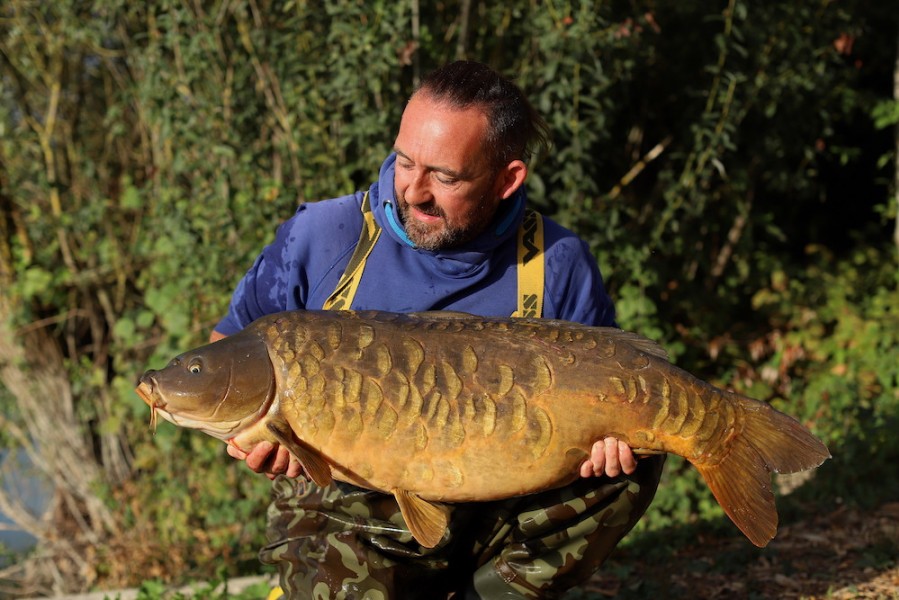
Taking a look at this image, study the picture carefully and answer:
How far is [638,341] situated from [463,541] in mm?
807

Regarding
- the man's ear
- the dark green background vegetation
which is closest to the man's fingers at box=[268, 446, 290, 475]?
the man's ear

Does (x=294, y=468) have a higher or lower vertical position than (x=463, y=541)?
higher

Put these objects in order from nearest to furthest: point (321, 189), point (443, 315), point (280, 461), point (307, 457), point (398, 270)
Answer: point (307, 457), point (280, 461), point (443, 315), point (398, 270), point (321, 189)

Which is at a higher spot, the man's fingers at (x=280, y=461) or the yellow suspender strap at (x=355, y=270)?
the yellow suspender strap at (x=355, y=270)

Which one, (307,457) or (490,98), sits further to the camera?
(490,98)

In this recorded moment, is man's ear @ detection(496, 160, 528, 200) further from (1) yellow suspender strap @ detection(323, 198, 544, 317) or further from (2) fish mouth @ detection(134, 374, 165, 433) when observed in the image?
(2) fish mouth @ detection(134, 374, 165, 433)

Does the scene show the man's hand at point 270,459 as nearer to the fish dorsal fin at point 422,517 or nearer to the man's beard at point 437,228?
the fish dorsal fin at point 422,517

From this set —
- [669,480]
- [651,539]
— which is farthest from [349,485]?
[669,480]

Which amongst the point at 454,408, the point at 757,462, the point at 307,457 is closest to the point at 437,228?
the point at 454,408

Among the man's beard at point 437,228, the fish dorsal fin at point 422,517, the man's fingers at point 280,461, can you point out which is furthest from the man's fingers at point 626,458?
the man's fingers at point 280,461

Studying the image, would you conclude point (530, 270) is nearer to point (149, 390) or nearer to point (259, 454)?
point (259, 454)

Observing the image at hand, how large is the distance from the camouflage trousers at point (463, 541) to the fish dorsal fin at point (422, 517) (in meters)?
0.16

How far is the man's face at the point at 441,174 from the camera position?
2795 mm

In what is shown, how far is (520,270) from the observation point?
3.05 metres
